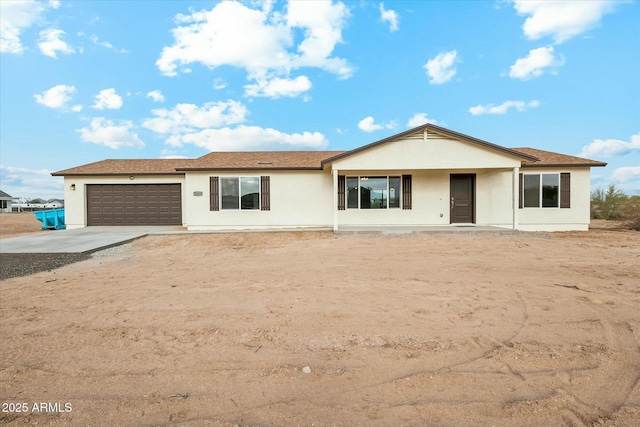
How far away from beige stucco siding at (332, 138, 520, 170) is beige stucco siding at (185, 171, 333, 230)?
2105 mm

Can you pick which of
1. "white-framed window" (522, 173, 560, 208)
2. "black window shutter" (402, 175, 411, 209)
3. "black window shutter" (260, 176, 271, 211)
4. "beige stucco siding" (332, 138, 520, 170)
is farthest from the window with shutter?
"white-framed window" (522, 173, 560, 208)

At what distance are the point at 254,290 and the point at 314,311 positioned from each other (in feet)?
5.00

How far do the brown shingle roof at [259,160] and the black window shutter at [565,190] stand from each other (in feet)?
33.1

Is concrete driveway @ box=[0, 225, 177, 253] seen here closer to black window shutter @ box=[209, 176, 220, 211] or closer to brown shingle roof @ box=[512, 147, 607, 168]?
black window shutter @ box=[209, 176, 220, 211]

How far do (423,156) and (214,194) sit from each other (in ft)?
28.0

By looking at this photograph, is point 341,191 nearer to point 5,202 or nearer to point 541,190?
point 541,190

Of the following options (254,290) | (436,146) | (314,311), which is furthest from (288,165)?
(314,311)

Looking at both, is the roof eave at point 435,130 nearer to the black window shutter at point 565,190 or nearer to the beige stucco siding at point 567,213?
the beige stucco siding at point 567,213

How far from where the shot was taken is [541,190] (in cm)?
1448

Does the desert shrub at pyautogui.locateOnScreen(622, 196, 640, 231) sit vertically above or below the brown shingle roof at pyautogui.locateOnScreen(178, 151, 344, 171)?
below

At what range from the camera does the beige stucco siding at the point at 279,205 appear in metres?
14.5

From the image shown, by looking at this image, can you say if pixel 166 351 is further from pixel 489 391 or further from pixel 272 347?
pixel 489 391

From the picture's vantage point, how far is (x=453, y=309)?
4609 mm

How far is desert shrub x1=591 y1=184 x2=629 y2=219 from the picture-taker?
19.9 metres
